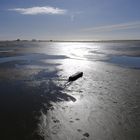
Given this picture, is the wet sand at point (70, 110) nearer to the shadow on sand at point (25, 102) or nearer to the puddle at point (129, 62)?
the shadow on sand at point (25, 102)

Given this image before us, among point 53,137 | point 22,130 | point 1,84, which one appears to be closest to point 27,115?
point 22,130

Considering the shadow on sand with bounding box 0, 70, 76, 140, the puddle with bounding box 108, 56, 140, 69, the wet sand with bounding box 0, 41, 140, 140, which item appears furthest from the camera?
the puddle with bounding box 108, 56, 140, 69

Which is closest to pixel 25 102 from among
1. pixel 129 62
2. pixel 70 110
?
pixel 70 110

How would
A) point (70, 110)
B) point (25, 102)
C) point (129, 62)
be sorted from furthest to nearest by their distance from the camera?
point (129, 62), point (25, 102), point (70, 110)

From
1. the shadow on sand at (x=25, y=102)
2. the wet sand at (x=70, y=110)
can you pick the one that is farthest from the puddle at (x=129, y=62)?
the shadow on sand at (x=25, y=102)

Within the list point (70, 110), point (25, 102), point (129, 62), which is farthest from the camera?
point (129, 62)

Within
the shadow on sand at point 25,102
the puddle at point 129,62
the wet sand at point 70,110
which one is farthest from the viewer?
the puddle at point 129,62

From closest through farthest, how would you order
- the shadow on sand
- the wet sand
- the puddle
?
the wet sand → the shadow on sand → the puddle

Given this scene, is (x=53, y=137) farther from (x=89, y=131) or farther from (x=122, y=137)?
(x=122, y=137)

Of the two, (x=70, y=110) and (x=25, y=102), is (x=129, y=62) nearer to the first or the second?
(x=70, y=110)

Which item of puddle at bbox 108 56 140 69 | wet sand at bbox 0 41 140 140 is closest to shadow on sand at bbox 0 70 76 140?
wet sand at bbox 0 41 140 140

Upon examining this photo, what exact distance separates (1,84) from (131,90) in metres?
10.5

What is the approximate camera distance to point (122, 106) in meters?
10.1

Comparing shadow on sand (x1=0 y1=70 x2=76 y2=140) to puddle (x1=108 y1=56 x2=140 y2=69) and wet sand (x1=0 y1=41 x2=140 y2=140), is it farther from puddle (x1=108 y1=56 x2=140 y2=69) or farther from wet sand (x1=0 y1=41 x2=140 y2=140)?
puddle (x1=108 y1=56 x2=140 y2=69)
